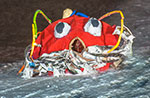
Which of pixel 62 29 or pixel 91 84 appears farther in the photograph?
pixel 62 29

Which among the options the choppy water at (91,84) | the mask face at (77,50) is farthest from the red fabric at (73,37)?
the choppy water at (91,84)

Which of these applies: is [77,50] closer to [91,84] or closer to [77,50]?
[77,50]

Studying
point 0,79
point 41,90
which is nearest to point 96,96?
point 41,90

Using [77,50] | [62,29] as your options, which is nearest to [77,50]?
[77,50]

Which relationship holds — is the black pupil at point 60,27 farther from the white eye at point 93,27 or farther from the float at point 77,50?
the white eye at point 93,27

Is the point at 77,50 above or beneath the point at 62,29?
beneath

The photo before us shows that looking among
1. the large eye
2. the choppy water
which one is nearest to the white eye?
the large eye
